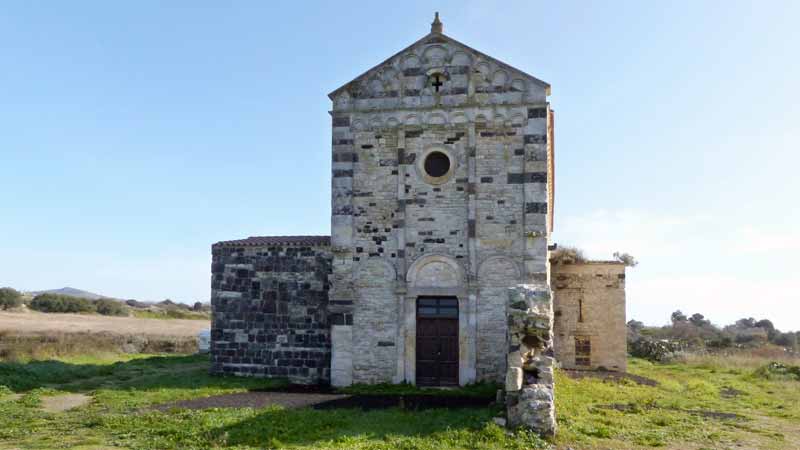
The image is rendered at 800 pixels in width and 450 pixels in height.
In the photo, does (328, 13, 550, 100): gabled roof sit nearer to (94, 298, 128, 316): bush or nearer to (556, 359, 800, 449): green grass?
(556, 359, 800, 449): green grass

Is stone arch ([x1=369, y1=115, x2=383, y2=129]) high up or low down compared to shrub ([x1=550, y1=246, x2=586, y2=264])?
up

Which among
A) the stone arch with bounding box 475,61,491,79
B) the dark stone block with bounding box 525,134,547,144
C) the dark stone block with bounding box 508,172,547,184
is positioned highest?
the stone arch with bounding box 475,61,491,79

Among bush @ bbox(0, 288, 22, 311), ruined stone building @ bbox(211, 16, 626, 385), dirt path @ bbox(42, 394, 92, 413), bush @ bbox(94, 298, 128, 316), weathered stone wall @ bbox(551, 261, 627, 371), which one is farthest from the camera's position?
bush @ bbox(94, 298, 128, 316)

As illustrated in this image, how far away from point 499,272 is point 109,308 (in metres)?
41.3

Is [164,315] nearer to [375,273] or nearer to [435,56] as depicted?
[375,273]

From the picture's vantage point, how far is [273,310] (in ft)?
56.4

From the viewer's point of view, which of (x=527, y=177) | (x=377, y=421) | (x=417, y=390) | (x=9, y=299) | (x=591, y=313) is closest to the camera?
(x=377, y=421)

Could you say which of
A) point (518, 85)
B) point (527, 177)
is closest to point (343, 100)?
point (518, 85)

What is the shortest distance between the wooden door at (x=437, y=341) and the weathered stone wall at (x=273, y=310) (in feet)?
8.68

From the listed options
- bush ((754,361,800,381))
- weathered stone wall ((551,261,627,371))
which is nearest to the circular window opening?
weathered stone wall ((551,261,627,371))

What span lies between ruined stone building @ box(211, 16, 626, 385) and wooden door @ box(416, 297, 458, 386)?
0.03 meters

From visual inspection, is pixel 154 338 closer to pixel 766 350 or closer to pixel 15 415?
pixel 15 415

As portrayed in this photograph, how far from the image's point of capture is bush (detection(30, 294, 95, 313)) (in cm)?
4553

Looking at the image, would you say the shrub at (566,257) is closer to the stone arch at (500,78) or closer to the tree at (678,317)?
the stone arch at (500,78)
